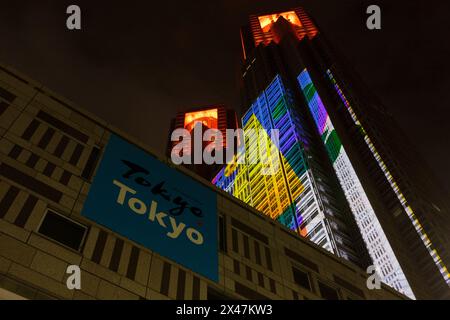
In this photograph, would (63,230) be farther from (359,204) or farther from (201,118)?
(201,118)

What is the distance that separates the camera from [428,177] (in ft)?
381

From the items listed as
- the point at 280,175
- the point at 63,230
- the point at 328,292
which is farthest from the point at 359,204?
the point at 63,230

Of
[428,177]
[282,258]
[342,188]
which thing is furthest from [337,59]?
[282,258]

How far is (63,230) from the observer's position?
1597 centimetres

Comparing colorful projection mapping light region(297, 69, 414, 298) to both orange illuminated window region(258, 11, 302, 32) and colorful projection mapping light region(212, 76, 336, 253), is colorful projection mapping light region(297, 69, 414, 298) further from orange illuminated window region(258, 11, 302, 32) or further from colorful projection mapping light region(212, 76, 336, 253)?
orange illuminated window region(258, 11, 302, 32)

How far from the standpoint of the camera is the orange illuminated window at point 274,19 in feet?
528

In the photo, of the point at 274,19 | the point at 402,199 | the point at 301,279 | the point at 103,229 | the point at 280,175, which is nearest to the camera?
the point at 103,229

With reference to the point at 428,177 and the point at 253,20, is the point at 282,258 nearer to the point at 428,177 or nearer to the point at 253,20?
the point at 428,177

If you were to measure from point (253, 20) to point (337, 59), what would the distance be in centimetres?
4947

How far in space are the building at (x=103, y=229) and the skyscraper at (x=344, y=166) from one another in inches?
2280

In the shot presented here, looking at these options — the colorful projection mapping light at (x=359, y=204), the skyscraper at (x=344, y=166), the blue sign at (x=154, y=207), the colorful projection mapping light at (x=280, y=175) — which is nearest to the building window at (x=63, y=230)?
the blue sign at (x=154, y=207)

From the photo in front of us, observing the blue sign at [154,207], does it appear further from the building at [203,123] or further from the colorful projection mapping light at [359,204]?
the building at [203,123]

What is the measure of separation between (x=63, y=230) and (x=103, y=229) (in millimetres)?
1570
